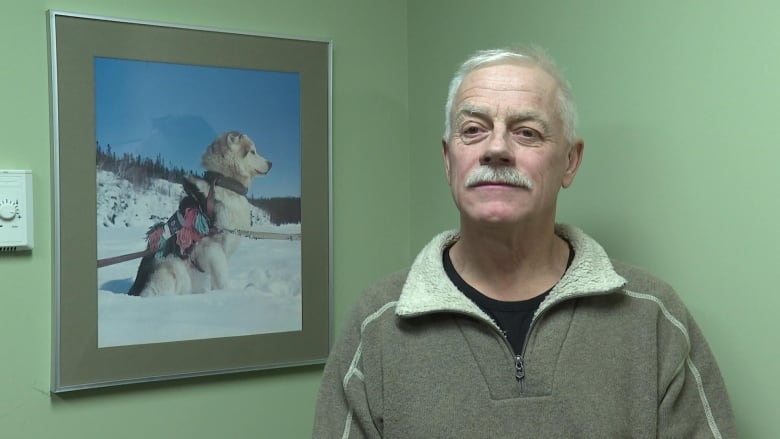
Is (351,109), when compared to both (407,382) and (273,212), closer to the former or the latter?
(273,212)

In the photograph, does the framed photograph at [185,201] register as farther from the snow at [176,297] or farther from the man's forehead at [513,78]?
the man's forehead at [513,78]

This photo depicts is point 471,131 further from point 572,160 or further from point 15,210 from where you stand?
point 15,210

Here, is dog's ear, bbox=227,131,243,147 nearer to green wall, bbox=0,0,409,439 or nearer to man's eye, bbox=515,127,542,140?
green wall, bbox=0,0,409,439

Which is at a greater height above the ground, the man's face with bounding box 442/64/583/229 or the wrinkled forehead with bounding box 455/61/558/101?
the wrinkled forehead with bounding box 455/61/558/101

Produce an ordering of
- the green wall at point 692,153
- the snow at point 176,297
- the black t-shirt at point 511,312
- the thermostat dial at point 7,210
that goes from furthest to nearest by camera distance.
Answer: the snow at point 176,297 < the thermostat dial at point 7,210 < the black t-shirt at point 511,312 < the green wall at point 692,153

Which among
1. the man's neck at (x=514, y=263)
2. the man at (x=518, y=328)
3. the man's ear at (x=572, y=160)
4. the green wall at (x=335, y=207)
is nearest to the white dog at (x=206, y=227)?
the green wall at (x=335, y=207)

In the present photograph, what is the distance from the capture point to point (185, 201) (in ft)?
5.35

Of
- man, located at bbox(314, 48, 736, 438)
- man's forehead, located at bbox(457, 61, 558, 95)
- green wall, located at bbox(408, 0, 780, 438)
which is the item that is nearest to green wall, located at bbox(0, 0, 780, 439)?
green wall, located at bbox(408, 0, 780, 438)

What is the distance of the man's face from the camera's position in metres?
1.10

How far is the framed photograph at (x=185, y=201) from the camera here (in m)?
1.52

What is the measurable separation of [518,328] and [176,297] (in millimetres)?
844

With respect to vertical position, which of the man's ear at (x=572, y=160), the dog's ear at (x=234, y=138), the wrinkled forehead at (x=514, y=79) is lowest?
the man's ear at (x=572, y=160)

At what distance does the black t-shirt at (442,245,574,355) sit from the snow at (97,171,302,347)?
2.15ft

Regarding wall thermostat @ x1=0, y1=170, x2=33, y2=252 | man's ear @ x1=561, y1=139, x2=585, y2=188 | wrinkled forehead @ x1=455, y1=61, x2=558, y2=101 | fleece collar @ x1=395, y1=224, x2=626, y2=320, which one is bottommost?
fleece collar @ x1=395, y1=224, x2=626, y2=320
